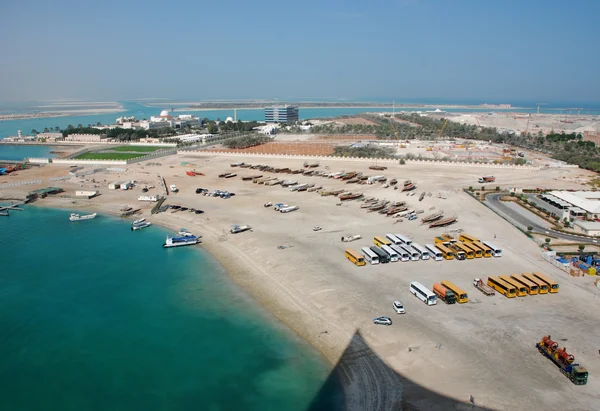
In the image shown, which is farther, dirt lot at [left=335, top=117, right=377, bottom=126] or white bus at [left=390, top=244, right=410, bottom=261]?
dirt lot at [left=335, top=117, right=377, bottom=126]

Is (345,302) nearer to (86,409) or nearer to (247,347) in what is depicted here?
(247,347)

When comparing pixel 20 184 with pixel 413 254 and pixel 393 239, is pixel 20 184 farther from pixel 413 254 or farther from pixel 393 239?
pixel 413 254

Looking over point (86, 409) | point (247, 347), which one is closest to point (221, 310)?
point (247, 347)

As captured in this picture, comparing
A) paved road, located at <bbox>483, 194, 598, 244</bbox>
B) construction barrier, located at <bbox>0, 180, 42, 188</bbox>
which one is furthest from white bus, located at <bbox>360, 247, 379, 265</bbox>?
construction barrier, located at <bbox>0, 180, 42, 188</bbox>

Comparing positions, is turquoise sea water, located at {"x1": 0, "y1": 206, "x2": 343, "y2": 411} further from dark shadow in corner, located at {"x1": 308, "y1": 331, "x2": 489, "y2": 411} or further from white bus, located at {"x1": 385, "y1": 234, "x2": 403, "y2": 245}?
white bus, located at {"x1": 385, "y1": 234, "x2": 403, "y2": 245}

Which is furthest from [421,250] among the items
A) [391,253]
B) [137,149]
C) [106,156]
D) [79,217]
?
[137,149]

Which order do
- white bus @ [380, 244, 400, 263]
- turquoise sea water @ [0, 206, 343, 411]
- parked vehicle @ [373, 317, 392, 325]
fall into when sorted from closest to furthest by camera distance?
turquoise sea water @ [0, 206, 343, 411], parked vehicle @ [373, 317, 392, 325], white bus @ [380, 244, 400, 263]
